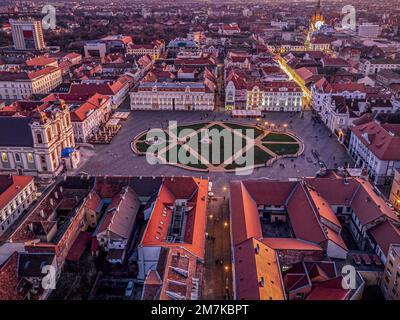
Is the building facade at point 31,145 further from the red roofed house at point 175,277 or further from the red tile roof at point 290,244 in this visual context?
the red tile roof at point 290,244

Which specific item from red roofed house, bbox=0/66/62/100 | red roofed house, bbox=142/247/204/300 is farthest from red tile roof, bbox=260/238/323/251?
red roofed house, bbox=0/66/62/100

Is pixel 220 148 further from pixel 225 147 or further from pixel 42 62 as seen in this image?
pixel 42 62

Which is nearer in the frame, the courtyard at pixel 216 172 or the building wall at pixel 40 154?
the building wall at pixel 40 154

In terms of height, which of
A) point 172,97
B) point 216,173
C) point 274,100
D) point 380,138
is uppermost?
point 380,138

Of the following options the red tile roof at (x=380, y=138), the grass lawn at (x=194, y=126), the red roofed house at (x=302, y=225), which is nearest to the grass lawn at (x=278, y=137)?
the red tile roof at (x=380, y=138)

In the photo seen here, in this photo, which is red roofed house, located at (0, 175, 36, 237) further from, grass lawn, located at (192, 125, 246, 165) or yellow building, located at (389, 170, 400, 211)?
yellow building, located at (389, 170, 400, 211)

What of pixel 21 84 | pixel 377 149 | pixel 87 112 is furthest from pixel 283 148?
pixel 21 84

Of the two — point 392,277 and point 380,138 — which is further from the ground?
point 380,138
